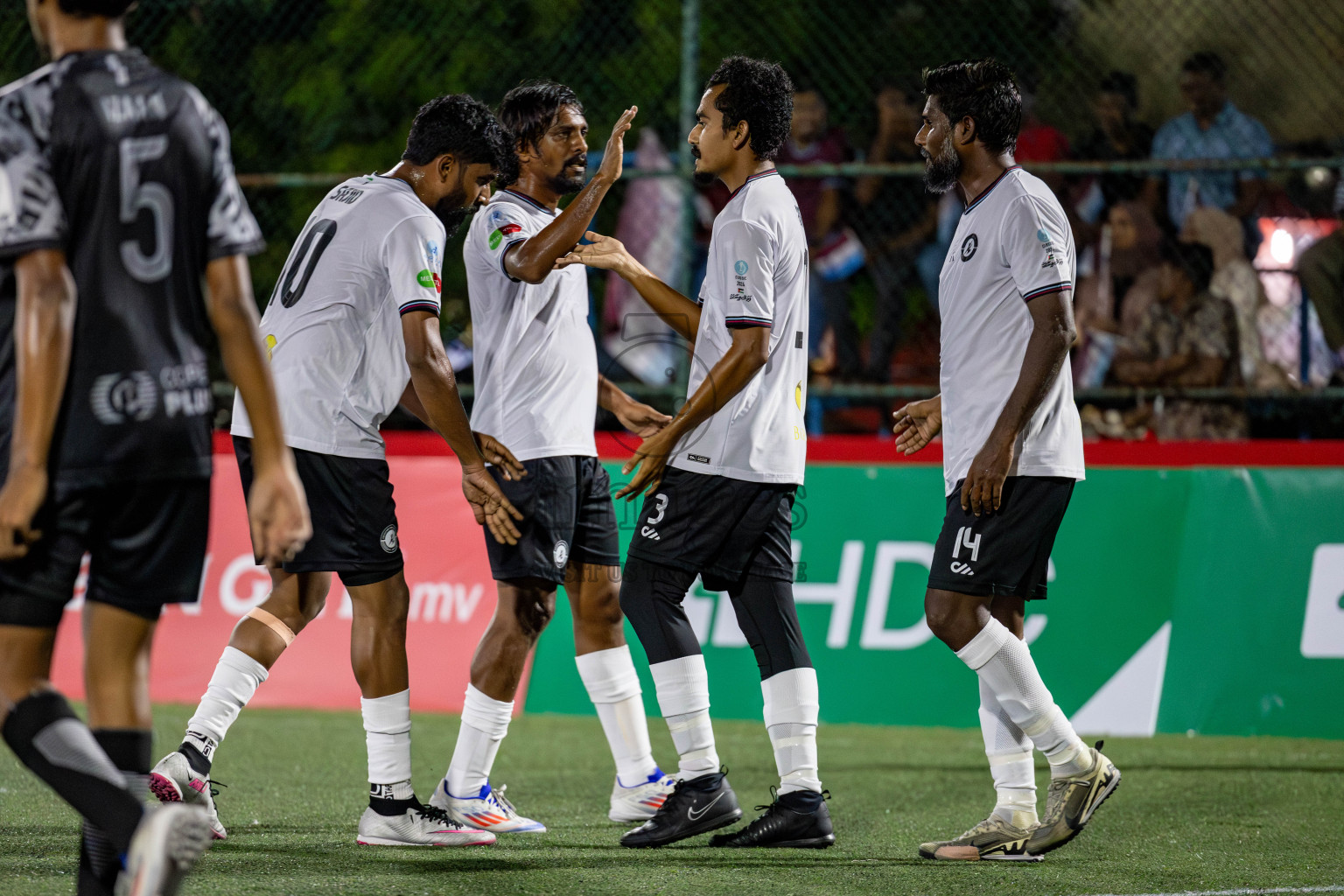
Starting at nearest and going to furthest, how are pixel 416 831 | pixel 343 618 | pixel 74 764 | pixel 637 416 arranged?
1. pixel 74 764
2. pixel 416 831
3. pixel 637 416
4. pixel 343 618

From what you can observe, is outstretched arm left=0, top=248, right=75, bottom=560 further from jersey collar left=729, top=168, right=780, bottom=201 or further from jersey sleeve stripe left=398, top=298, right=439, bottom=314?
jersey collar left=729, top=168, right=780, bottom=201

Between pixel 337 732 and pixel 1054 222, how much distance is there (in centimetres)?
444

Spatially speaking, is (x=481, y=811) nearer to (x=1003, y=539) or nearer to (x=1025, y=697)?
(x=1025, y=697)

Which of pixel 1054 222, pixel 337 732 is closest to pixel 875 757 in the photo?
pixel 337 732

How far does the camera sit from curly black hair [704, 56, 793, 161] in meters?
4.79

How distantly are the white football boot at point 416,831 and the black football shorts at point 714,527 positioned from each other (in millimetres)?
1037

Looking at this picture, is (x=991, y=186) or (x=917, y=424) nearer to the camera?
(x=991, y=186)

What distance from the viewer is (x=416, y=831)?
15.1ft

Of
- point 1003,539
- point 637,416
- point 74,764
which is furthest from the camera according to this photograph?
point 637,416

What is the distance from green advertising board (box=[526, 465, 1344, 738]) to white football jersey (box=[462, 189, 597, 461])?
104 inches

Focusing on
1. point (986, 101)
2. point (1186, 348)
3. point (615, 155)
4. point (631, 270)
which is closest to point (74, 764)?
point (631, 270)

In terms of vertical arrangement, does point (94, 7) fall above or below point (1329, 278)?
below

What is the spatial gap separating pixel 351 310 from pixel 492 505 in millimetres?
776

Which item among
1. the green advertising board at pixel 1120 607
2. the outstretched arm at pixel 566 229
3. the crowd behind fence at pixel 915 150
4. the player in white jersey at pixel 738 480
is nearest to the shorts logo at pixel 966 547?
the player in white jersey at pixel 738 480
